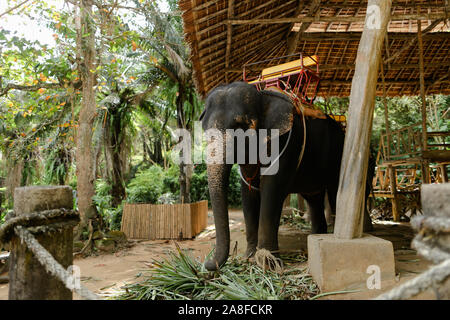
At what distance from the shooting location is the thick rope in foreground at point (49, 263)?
63.2 inches

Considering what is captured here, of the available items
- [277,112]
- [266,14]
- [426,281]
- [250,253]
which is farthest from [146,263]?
[266,14]

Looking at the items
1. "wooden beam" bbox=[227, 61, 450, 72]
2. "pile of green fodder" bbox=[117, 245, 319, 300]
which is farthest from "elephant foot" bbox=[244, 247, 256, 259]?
"wooden beam" bbox=[227, 61, 450, 72]

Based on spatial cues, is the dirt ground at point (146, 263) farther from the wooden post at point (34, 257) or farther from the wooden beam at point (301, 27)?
the wooden beam at point (301, 27)

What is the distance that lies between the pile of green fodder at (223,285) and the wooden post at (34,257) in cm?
126

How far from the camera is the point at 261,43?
7.14 meters

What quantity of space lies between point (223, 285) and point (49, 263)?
5.79 ft

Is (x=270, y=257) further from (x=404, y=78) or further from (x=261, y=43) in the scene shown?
(x=404, y=78)

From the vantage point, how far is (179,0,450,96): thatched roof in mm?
5480

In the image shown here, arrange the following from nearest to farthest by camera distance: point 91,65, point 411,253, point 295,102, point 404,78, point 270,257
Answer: point 270,257 → point 411,253 → point 295,102 → point 91,65 → point 404,78

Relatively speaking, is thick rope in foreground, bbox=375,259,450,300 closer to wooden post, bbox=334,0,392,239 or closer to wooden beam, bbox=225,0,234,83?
wooden post, bbox=334,0,392,239

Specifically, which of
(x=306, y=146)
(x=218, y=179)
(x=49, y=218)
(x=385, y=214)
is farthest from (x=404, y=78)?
(x=49, y=218)

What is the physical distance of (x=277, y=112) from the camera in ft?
12.7

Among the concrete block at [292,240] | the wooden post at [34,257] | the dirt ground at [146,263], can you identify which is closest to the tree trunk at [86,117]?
the dirt ground at [146,263]
